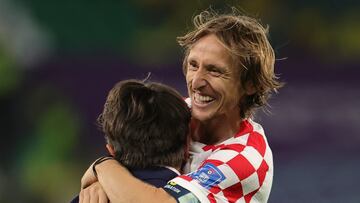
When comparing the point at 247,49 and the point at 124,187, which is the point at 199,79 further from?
the point at 124,187

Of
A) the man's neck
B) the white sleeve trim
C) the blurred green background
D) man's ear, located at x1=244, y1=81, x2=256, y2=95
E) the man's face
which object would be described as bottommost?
the blurred green background

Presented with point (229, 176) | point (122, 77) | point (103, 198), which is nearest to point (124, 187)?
point (103, 198)

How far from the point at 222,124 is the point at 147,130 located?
32 cm

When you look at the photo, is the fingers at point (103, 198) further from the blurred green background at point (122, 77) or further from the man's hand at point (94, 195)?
the blurred green background at point (122, 77)

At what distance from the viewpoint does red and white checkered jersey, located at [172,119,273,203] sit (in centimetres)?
184

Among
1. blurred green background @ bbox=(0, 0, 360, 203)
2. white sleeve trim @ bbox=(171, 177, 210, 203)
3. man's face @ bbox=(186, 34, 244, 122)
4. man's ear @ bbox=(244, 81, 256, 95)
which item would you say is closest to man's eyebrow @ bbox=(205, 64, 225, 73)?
man's face @ bbox=(186, 34, 244, 122)

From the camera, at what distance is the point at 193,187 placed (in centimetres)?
182

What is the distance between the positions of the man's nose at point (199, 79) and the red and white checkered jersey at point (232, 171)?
0.54ft

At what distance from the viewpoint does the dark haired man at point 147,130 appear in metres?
1.78

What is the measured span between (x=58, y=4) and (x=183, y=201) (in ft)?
8.58

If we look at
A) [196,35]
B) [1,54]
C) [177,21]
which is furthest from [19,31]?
[196,35]

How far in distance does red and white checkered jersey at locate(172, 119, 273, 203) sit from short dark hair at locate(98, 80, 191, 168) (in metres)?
0.08

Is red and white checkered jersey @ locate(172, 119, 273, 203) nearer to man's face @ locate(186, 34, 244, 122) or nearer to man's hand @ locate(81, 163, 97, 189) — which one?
man's face @ locate(186, 34, 244, 122)

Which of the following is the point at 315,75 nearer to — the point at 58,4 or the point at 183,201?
the point at 58,4
